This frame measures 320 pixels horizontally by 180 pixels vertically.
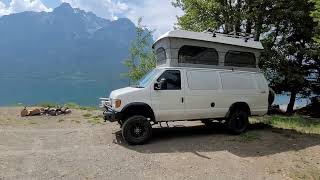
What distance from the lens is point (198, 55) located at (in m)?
14.3

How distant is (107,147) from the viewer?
12469 mm

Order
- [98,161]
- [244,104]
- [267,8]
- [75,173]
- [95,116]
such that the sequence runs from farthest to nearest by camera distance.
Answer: [267,8] → [95,116] → [244,104] → [98,161] → [75,173]

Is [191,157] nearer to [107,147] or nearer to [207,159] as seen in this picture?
[207,159]

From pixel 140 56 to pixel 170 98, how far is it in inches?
969

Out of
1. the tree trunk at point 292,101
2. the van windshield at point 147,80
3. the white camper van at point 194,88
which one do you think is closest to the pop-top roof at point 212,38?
the white camper van at point 194,88

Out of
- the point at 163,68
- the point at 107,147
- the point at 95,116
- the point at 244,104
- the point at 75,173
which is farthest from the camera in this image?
the point at 95,116

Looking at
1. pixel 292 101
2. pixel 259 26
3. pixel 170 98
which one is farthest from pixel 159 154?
pixel 292 101

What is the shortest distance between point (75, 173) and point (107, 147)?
2.61 metres

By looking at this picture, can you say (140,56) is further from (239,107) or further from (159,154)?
(159,154)

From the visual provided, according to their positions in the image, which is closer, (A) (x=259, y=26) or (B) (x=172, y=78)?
(B) (x=172, y=78)

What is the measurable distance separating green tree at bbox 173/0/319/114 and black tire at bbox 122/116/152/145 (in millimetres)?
16650

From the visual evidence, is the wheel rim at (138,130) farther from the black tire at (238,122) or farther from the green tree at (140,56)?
the green tree at (140,56)

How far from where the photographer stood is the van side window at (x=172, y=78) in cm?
1344

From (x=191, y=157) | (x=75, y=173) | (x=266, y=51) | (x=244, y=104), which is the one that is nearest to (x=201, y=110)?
(x=244, y=104)
